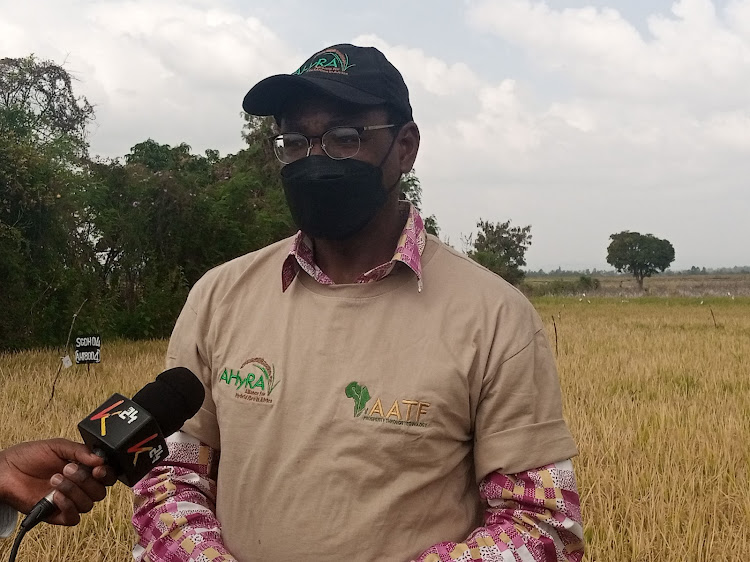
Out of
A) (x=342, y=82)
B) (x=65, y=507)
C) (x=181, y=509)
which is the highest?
(x=342, y=82)

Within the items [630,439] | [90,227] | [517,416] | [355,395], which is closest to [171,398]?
[355,395]

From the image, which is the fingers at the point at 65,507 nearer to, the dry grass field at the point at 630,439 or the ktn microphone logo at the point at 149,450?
the ktn microphone logo at the point at 149,450

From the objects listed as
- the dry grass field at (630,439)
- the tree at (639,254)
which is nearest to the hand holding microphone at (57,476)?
the dry grass field at (630,439)

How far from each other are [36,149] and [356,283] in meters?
11.2

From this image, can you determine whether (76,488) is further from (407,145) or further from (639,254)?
(639,254)

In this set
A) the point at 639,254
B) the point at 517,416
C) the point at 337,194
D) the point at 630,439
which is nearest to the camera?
the point at 517,416

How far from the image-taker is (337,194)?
1.73m

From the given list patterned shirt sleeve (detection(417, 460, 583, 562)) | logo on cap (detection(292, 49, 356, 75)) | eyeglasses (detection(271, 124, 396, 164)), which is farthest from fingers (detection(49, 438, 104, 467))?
logo on cap (detection(292, 49, 356, 75))

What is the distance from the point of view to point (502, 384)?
148cm

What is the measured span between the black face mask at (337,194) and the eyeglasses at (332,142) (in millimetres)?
16

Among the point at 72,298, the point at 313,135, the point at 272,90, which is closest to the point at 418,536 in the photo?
the point at 313,135

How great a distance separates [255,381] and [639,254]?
86.1 metres

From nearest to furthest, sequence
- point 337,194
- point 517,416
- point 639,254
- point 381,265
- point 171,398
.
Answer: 1. point 171,398
2. point 517,416
3. point 381,265
4. point 337,194
5. point 639,254

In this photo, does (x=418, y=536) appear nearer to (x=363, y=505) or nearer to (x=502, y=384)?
(x=363, y=505)
